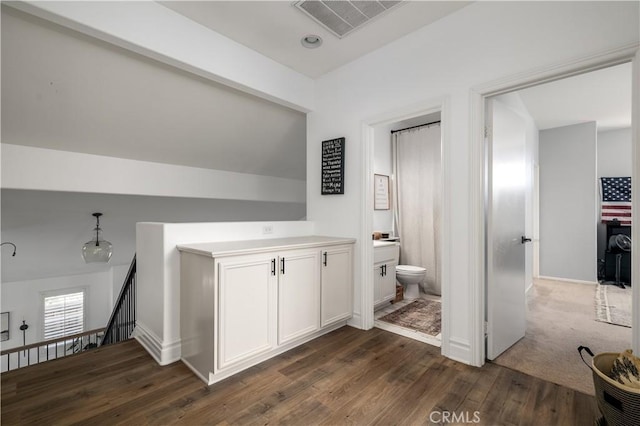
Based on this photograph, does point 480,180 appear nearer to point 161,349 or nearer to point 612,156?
point 161,349

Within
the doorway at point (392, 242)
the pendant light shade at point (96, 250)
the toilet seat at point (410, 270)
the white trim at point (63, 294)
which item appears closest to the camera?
the doorway at point (392, 242)

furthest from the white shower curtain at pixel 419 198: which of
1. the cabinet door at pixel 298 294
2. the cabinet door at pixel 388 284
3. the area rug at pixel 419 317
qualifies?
the cabinet door at pixel 298 294

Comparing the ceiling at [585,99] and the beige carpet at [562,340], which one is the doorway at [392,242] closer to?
the beige carpet at [562,340]

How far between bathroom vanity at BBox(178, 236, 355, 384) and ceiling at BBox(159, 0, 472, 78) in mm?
1843

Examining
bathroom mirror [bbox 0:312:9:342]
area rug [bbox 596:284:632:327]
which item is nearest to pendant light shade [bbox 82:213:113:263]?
bathroom mirror [bbox 0:312:9:342]

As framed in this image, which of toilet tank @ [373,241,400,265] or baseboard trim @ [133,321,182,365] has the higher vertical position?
toilet tank @ [373,241,400,265]

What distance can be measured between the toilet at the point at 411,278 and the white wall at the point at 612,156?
392 centimetres

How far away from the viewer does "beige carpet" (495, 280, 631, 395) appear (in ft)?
7.06

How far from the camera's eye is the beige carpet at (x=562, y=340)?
215cm

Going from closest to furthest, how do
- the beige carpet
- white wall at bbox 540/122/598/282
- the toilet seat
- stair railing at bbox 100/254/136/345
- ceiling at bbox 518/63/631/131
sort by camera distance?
the beige carpet, stair railing at bbox 100/254/136/345, ceiling at bbox 518/63/631/131, the toilet seat, white wall at bbox 540/122/598/282

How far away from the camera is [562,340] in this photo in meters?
2.71

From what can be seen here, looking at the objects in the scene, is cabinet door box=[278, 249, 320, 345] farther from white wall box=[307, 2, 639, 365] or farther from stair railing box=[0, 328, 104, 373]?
stair railing box=[0, 328, 104, 373]

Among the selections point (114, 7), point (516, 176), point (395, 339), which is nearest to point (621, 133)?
point (516, 176)

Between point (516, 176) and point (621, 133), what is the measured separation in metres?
4.59
